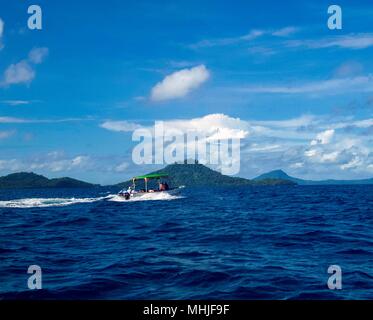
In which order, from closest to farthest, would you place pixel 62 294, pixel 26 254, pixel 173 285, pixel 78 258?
1. pixel 62 294
2. pixel 173 285
3. pixel 78 258
4. pixel 26 254

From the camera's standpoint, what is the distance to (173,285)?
43.8ft

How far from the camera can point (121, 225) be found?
33281 mm

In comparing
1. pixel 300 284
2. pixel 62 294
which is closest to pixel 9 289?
pixel 62 294

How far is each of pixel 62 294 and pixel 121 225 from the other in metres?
20.8

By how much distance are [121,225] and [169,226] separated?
4580 mm

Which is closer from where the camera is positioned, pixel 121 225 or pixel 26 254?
pixel 26 254

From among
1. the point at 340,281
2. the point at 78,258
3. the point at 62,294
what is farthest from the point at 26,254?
the point at 340,281
